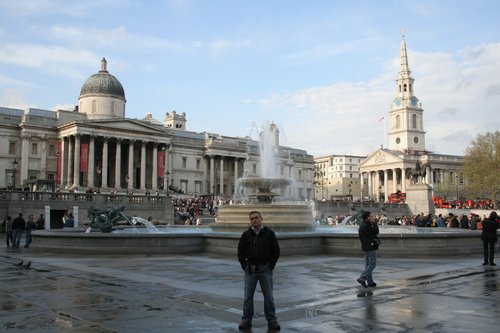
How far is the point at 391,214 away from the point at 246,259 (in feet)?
198

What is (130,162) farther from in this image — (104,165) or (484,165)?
(484,165)

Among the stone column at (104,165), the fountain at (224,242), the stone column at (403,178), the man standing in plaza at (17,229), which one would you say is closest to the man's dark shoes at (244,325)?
the fountain at (224,242)

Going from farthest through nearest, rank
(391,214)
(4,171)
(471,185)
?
(471,185) → (4,171) → (391,214)

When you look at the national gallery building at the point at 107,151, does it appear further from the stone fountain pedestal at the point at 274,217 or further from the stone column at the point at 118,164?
the stone fountain pedestal at the point at 274,217

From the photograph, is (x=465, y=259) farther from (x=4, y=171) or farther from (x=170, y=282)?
(x=4, y=171)

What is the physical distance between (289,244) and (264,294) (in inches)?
439

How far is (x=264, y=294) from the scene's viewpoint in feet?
25.6

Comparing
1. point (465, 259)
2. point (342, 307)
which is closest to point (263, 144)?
point (465, 259)

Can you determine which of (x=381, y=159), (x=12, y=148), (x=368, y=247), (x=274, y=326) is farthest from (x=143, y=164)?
(x=274, y=326)

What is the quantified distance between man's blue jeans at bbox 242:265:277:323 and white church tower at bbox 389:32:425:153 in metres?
141

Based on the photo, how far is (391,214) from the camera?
65.3 meters

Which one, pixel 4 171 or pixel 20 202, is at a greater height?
pixel 4 171

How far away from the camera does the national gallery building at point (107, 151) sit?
249 feet

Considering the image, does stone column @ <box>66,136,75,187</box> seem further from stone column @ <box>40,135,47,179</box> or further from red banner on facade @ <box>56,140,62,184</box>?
stone column @ <box>40,135,47,179</box>
